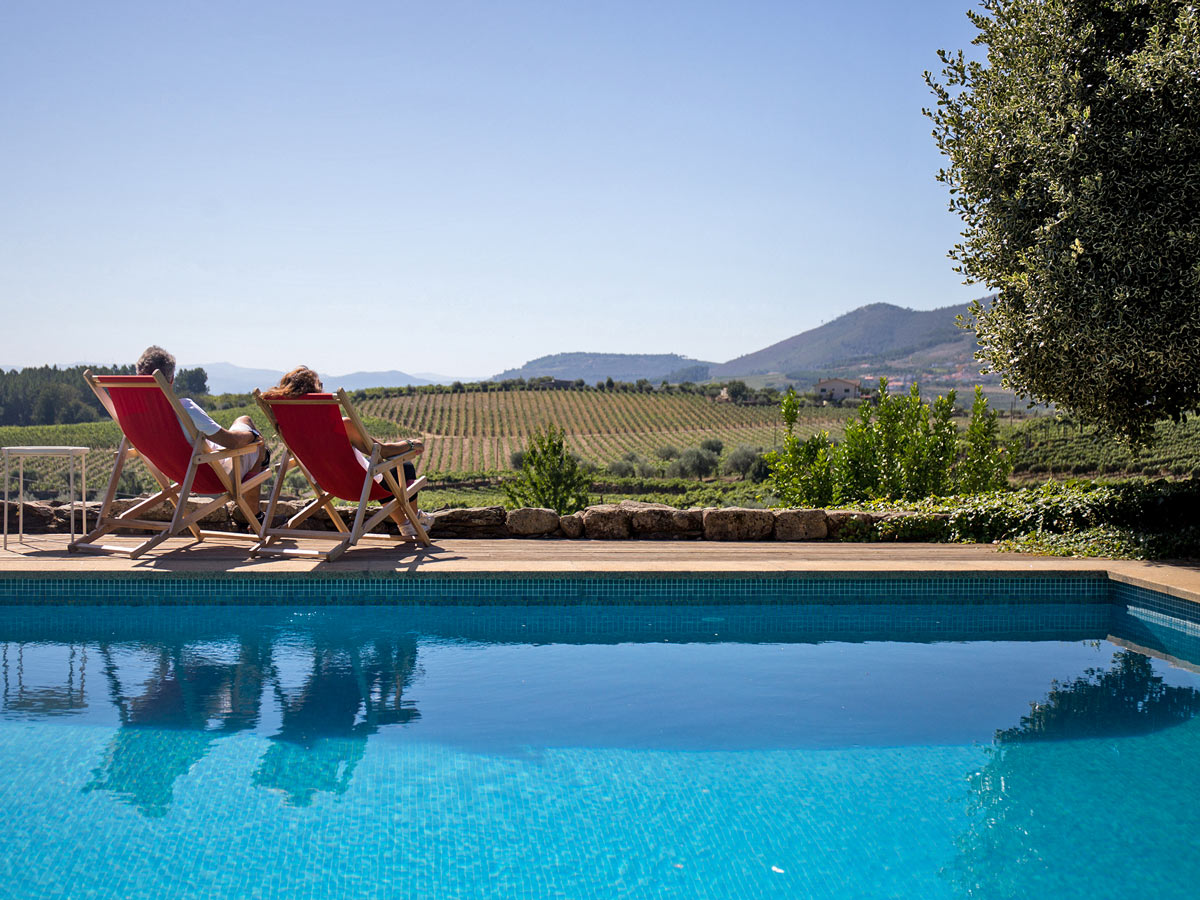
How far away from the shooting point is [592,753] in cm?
268

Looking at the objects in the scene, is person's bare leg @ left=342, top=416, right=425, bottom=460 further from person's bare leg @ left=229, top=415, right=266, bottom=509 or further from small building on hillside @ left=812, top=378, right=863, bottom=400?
small building on hillside @ left=812, top=378, right=863, bottom=400

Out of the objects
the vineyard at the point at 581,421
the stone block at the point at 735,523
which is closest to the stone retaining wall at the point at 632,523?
the stone block at the point at 735,523

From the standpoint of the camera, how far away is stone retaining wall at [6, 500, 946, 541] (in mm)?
5586

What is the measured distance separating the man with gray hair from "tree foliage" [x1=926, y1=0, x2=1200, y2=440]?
14.2ft

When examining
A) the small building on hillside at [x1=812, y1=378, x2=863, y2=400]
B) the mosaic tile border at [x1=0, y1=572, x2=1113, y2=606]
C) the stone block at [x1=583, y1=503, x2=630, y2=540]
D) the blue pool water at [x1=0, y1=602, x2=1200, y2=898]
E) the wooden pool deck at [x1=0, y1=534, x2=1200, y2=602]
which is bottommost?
the blue pool water at [x1=0, y1=602, x2=1200, y2=898]

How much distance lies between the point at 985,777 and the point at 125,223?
25815mm

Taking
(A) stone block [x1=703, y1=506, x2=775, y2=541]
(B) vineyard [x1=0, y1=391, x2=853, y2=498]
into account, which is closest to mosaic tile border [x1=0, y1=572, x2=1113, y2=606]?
(A) stone block [x1=703, y1=506, x2=775, y2=541]

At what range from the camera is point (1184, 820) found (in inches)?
89.8

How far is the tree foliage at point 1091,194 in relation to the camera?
4.37 m

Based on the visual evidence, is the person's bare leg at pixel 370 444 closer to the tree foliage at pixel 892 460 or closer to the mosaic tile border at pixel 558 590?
the mosaic tile border at pixel 558 590

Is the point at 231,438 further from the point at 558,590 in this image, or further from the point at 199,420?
the point at 558,590

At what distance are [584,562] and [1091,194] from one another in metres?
3.28

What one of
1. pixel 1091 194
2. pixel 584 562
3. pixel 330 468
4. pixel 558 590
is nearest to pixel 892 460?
pixel 1091 194

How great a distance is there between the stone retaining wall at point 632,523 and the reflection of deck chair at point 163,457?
78 cm
